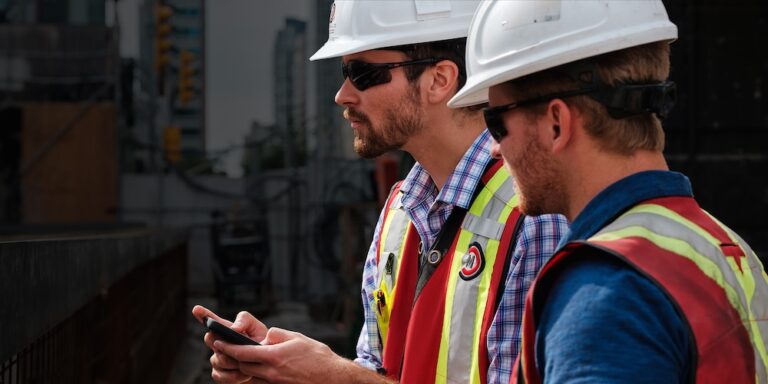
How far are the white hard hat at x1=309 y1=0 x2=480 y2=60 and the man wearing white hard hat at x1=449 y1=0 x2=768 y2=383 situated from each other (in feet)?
3.68

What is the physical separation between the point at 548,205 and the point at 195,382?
1012cm

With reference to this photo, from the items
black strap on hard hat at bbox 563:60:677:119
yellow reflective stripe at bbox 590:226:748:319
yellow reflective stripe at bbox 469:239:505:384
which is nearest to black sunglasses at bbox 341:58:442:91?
yellow reflective stripe at bbox 469:239:505:384

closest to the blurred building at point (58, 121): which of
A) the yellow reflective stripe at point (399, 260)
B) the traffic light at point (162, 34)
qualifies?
the traffic light at point (162, 34)

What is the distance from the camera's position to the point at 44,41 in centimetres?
3030

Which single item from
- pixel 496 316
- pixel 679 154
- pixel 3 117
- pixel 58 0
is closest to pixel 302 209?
pixel 3 117

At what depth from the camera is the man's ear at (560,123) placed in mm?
1950

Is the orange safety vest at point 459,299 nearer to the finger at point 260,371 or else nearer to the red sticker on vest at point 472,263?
the red sticker on vest at point 472,263

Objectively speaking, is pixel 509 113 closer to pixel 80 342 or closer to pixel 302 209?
pixel 80 342

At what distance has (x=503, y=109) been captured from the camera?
207cm

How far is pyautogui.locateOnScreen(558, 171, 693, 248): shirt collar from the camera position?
1896mm

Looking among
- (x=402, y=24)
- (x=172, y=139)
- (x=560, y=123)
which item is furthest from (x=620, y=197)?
(x=172, y=139)

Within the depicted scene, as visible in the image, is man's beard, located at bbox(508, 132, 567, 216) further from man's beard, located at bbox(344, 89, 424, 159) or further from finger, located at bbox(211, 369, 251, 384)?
man's beard, located at bbox(344, 89, 424, 159)

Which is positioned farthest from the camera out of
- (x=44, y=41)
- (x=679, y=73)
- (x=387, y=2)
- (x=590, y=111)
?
(x=44, y=41)

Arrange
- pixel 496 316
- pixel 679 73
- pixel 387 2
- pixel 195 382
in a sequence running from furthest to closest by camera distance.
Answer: pixel 195 382, pixel 679 73, pixel 387 2, pixel 496 316
